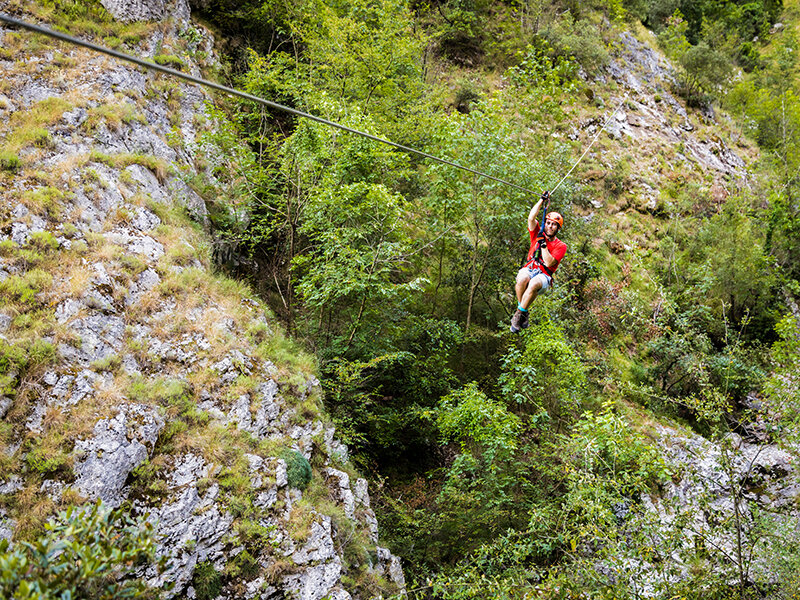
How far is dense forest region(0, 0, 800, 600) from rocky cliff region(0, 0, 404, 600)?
57.2 inches

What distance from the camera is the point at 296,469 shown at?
628 cm

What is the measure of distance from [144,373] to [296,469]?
8.22 feet

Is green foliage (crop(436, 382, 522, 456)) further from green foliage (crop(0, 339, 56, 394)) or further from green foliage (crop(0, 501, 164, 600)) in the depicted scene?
green foliage (crop(0, 339, 56, 394))

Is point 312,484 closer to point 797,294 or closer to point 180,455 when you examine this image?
point 180,455

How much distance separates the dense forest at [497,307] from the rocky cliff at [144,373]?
1452 millimetres

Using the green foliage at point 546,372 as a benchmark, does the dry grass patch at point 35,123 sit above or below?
above

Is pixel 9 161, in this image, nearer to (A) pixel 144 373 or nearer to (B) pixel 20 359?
(B) pixel 20 359

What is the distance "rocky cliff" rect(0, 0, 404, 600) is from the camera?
5.00 m

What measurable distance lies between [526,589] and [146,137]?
421 inches

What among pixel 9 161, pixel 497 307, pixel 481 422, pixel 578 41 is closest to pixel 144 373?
pixel 9 161

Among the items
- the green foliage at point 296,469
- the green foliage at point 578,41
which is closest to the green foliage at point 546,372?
the green foliage at point 296,469

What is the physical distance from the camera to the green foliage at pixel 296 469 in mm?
Answer: 6215

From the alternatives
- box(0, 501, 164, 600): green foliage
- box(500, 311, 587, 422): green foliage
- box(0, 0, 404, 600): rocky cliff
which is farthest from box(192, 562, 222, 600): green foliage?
box(500, 311, 587, 422): green foliage

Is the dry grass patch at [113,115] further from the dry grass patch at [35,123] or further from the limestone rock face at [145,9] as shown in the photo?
the limestone rock face at [145,9]
